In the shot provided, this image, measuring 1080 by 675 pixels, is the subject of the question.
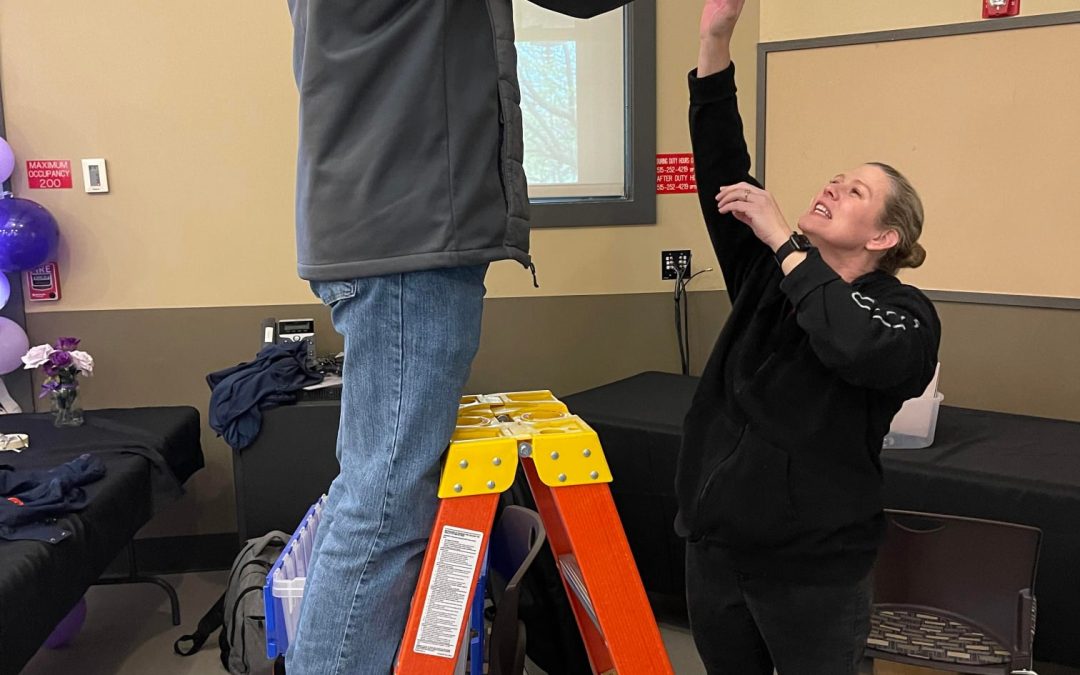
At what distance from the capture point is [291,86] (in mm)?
3127

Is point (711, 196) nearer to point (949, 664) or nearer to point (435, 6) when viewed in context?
point (435, 6)

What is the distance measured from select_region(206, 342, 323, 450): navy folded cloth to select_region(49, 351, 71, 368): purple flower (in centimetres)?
42

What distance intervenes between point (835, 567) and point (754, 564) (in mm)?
121

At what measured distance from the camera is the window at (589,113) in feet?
10.5

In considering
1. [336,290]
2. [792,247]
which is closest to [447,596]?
[336,290]

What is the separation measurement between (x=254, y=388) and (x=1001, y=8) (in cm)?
246

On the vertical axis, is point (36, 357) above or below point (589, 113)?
below

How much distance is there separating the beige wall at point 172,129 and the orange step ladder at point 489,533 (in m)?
1.97

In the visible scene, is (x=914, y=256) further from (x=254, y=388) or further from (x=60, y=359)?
(x=60, y=359)

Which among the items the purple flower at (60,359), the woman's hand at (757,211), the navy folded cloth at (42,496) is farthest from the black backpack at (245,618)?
the woman's hand at (757,211)

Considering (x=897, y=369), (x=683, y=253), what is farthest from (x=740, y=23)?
(x=897, y=369)

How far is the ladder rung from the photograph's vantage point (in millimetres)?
1474

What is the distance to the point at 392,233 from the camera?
1.20m

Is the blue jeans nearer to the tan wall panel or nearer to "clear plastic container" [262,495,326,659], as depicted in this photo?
"clear plastic container" [262,495,326,659]
